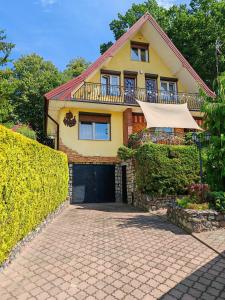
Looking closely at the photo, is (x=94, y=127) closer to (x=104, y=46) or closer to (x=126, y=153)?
(x=126, y=153)

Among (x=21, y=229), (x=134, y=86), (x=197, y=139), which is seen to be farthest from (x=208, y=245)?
(x=134, y=86)

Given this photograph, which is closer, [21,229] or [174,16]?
[21,229]

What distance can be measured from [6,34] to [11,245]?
2154 centimetres

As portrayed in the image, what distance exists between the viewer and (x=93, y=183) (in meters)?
18.3

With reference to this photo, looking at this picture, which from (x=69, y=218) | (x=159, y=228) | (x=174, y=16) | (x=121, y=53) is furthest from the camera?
(x=174, y=16)

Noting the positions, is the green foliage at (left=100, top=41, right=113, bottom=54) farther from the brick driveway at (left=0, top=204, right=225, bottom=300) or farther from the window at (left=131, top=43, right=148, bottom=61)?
the brick driveway at (left=0, top=204, right=225, bottom=300)

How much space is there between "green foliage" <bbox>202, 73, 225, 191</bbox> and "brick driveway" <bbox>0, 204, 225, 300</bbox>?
2.97 meters

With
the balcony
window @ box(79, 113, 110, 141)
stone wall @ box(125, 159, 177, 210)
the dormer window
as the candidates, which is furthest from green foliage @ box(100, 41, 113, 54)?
stone wall @ box(125, 159, 177, 210)

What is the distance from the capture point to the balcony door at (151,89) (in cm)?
1988

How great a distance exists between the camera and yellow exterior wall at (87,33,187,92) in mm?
19719

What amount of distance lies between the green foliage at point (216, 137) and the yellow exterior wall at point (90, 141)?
852cm

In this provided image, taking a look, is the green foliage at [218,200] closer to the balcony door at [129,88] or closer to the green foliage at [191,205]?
the green foliage at [191,205]

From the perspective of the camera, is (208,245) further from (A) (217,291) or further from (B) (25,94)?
(B) (25,94)

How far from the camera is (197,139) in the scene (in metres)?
12.7
